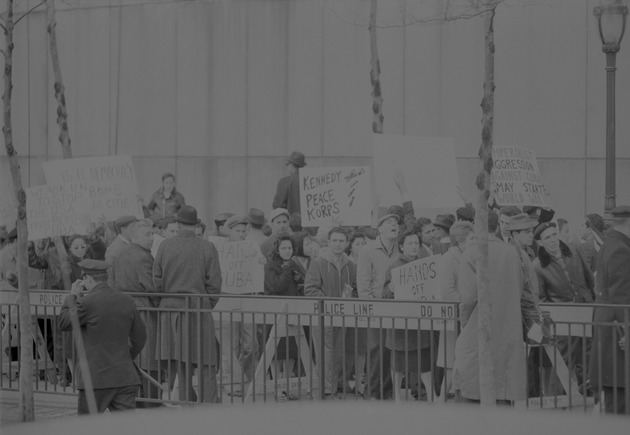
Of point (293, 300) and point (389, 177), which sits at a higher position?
point (389, 177)

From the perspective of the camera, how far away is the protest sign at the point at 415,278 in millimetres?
11422

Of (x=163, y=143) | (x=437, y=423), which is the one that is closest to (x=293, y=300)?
(x=437, y=423)

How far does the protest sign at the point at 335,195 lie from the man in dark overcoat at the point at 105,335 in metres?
4.37

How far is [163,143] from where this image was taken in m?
22.7

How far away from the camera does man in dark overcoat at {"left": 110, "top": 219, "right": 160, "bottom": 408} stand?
36.9 ft

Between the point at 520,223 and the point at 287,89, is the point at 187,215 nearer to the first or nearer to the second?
the point at 520,223

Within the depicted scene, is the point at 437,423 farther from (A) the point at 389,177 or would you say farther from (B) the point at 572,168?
(B) the point at 572,168

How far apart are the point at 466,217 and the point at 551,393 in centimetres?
322

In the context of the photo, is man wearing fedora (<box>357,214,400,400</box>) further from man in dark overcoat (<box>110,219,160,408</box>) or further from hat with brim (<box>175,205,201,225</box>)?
man in dark overcoat (<box>110,219,160,408</box>)

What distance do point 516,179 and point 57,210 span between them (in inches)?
194

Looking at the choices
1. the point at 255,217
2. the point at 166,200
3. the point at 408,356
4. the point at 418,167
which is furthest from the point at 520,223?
the point at 166,200

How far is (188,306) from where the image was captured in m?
11.0

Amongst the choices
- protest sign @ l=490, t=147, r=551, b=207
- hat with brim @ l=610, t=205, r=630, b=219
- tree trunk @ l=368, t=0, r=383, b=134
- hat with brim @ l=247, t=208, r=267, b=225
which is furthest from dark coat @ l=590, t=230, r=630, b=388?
tree trunk @ l=368, t=0, r=383, b=134

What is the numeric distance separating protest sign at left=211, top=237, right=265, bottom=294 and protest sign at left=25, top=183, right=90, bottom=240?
1.34m
